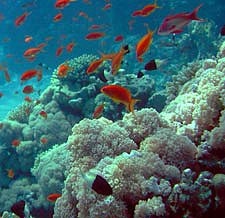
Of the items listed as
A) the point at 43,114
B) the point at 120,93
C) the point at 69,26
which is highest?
the point at 69,26

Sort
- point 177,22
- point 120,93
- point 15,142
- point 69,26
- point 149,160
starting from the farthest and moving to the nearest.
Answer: point 69,26 → point 15,142 → point 177,22 → point 120,93 → point 149,160

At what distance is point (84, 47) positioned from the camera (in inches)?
908

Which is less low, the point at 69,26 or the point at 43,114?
the point at 69,26

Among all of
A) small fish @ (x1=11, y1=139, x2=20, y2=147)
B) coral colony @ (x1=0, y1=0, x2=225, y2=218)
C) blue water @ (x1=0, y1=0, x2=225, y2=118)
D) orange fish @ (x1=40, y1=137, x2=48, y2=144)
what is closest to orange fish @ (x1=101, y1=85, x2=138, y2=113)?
coral colony @ (x1=0, y1=0, x2=225, y2=218)

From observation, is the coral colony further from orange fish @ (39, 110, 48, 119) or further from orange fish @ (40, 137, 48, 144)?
orange fish @ (39, 110, 48, 119)

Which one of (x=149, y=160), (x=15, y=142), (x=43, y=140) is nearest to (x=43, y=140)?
(x=43, y=140)

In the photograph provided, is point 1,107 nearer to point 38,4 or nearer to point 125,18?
point 38,4

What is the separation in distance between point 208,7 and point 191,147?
18.4 m

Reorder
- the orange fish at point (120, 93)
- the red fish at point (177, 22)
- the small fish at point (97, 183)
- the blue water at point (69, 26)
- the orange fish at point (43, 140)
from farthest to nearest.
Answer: the blue water at point (69, 26) < the orange fish at point (43, 140) < the red fish at point (177, 22) < the orange fish at point (120, 93) < the small fish at point (97, 183)

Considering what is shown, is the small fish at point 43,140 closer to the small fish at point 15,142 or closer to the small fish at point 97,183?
the small fish at point 15,142

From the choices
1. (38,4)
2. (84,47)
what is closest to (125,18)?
(84,47)

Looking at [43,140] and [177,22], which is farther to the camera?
[43,140]

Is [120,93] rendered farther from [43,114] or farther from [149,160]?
[43,114]

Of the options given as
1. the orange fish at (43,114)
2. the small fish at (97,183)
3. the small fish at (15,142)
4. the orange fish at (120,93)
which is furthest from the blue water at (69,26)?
the small fish at (97,183)
